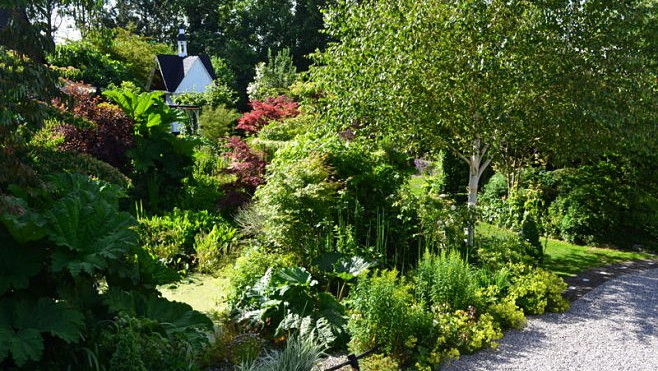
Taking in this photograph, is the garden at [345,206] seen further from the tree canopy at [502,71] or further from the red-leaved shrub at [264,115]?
the red-leaved shrub at [264,115]

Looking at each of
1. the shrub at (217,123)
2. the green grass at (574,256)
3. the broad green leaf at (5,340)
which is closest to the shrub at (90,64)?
the shrub at (217,123)

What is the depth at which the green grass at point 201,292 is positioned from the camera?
19.9 feet

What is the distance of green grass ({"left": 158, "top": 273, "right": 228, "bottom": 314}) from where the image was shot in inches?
239

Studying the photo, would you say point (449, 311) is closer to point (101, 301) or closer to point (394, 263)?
point (394, 263)

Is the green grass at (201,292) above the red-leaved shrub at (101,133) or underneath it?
underneath

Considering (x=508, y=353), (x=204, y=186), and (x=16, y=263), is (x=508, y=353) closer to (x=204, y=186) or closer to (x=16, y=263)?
(x=16, y=263)

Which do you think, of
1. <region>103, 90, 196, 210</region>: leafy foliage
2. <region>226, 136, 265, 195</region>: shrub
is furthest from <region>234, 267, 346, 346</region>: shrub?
<region>103, 90, 196, 210</region>: leafy foliage

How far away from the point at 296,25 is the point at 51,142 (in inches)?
1059

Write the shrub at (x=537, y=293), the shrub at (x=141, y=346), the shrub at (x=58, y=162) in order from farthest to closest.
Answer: the shrub at (x=537, y=293)
the shrub at (x=58, y=162)
the shrub at (x=141, y=346)

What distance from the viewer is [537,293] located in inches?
A: 252

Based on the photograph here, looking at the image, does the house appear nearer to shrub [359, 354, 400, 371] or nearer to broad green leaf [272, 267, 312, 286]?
broad green leaf [272, 267, 312, 286]

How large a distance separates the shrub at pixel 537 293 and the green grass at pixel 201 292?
3.44m

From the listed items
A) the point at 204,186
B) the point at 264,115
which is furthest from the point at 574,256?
the point at 264,115

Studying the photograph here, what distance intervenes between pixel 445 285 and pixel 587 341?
153 cm
